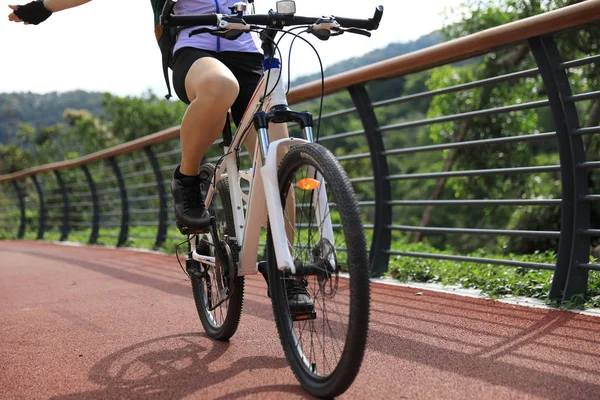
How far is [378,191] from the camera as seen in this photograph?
4.45m

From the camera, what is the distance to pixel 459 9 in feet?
53.0

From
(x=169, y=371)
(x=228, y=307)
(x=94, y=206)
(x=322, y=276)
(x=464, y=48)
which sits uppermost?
(x=464, y=48)

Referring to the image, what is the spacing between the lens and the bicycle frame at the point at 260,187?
82.7 inches

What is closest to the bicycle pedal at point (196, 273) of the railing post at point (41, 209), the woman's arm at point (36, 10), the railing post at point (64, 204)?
the woman's arm at point (36, 10)

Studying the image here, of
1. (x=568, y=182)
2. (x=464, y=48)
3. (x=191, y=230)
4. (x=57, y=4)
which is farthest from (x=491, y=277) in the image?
(x=57, y=4)

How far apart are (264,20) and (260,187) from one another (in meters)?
0.61

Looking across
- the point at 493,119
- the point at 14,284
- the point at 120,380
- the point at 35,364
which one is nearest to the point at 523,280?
the point at 120,380

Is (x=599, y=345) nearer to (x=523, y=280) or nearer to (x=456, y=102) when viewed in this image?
(x=523, y=280)

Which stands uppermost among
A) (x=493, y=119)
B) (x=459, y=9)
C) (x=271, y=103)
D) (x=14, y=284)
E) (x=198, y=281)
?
(x=459, y=9)

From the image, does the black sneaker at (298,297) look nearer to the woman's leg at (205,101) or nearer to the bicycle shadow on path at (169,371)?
the bicycle shadow on path at (169,371)

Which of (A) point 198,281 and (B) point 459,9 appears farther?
(B) point 459,9

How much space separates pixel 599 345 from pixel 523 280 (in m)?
1.16

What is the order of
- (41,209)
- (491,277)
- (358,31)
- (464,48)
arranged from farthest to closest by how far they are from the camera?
(41,209)
(491,277)
(464,48)
(358,31)

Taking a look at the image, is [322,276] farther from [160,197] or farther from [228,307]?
[160,197]
